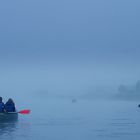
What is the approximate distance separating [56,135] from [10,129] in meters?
5.52

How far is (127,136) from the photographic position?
39.9 meters

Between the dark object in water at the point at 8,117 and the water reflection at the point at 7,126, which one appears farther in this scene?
the dark object in water at the point at 8,117

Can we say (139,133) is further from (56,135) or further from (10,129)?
(10,129)

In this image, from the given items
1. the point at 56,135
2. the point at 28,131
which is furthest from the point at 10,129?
the point at 56,135

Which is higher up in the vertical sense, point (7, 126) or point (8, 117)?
point (8, 117)

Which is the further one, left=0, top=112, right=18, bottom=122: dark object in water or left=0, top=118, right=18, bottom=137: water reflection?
left=0, top=112, right=18, bottom=122: dark object in water

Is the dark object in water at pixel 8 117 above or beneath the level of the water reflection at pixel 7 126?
above

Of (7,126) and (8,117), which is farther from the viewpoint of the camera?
(8,117)

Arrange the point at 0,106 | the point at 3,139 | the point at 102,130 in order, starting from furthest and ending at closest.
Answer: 1. the point at 0,106
2. the point at 102,130
3. the point at 3,139

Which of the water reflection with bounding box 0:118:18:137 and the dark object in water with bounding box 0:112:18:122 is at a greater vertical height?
the dark object in water with bounding box 0:112:18:122

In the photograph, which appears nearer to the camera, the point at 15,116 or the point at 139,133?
the point at 139,133

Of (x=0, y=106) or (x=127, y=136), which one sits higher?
(x=0, y=106)

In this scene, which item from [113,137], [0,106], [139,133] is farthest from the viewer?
[0,106]

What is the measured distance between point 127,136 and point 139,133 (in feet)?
9.84
